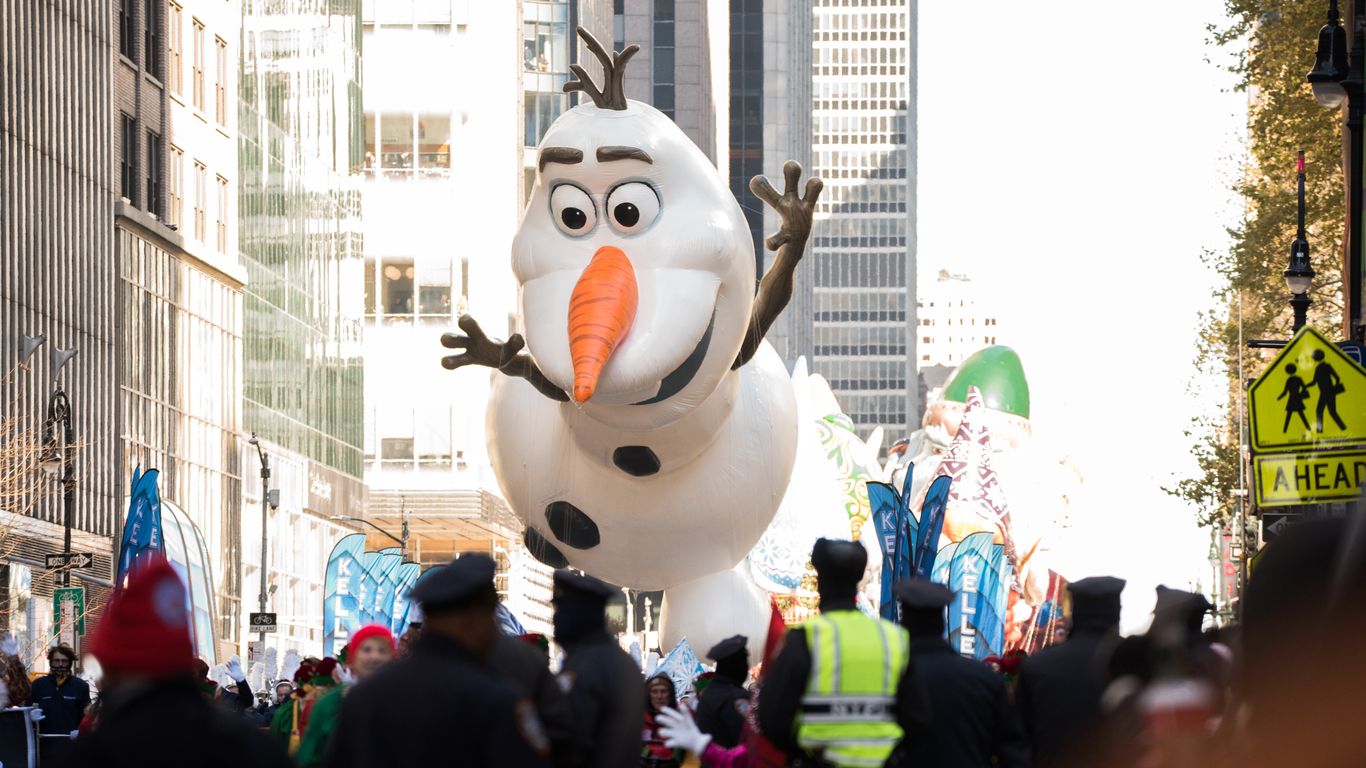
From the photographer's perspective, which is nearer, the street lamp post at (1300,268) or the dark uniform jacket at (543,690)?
the dark uniform jacket at (543,690)

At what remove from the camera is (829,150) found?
187 m

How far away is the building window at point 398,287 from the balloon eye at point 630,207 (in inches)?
2085

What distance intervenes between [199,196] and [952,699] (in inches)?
1828

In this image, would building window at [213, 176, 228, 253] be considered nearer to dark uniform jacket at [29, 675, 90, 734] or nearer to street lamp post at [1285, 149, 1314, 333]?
street lamp post at [1285, 149, 1314, 333]

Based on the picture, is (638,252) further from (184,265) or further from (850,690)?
(184,265)

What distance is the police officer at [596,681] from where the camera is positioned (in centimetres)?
785

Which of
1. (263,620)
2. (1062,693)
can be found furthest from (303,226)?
(1062,693)

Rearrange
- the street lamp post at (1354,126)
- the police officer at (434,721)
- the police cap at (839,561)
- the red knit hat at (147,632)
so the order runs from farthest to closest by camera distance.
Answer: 1. the street lamp post at (1354,126)
2. the police cap at (839,561)
3. the police officer at (434,721)
4. the red knit hat at (147,632)

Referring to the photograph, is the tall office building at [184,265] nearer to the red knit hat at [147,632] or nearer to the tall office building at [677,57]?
the red knit hat at [147,632]

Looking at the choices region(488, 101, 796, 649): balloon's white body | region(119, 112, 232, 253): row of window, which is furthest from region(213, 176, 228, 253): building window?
region(488, 101, 796, 649): balloon's white body

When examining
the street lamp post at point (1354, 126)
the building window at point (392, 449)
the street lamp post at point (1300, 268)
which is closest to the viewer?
the street lamp post at point (1354, 126)

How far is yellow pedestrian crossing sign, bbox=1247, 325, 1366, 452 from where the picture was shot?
1246cm

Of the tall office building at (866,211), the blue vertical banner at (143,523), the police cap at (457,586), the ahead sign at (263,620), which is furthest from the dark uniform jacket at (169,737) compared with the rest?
the tall office building at (866,211)

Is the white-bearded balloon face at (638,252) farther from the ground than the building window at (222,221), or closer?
closer
